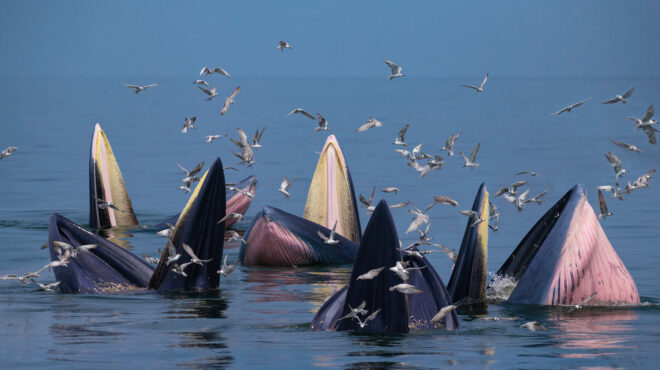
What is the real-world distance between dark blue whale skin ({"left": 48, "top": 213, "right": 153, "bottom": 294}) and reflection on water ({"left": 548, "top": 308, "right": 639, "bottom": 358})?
465 centimetres

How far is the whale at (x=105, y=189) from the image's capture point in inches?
882

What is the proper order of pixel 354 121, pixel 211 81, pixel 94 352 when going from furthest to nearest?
1. pixel 211 81
2. pixel 354 121
3. pixel 94 352

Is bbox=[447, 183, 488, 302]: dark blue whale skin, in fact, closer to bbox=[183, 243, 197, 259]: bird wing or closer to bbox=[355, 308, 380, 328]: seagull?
bbox=[355, 308, 380, 328]: seagull

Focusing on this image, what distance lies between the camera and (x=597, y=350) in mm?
13195

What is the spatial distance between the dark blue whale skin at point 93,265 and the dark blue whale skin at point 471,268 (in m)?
3.76

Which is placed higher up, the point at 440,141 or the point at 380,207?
the point at 440,141

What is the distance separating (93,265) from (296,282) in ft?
9.96

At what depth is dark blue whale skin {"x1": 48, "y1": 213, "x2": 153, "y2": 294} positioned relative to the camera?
50.3ft

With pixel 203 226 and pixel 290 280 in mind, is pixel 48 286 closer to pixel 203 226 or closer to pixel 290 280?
pixel 203 226

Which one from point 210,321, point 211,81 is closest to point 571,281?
point 210,321

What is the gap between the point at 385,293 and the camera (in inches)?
480

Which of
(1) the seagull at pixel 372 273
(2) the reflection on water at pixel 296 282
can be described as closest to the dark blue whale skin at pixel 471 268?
(1) the seagull at pixel 372 273

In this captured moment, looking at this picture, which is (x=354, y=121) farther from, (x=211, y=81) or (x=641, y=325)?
(x=211, y=81)

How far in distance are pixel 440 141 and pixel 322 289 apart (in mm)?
35240
